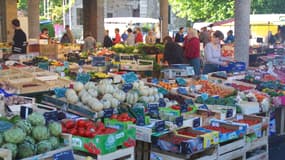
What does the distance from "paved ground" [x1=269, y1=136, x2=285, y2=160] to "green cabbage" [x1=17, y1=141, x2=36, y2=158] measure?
11.7 ft

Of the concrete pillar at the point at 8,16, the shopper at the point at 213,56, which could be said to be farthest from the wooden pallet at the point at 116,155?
the concrete pillar at the point at 8,16

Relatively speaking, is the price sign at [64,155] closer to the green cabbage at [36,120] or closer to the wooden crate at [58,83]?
the green cabbage at [36,120]

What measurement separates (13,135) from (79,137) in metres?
0.61

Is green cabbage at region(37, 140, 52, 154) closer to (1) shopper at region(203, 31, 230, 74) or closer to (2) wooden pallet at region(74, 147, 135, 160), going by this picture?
(2) wooden pallet at region(74, 147, 135, 160)

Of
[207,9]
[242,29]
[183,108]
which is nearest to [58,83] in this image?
[183,108]

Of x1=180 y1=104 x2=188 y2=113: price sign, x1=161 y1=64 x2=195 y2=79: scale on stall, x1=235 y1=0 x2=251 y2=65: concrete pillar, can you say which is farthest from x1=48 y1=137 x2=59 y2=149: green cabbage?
x1=235 y1=0 x2=251 y2=65: concrete pillar

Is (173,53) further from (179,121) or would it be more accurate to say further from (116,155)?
(116,155)

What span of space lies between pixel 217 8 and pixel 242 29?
25672mm

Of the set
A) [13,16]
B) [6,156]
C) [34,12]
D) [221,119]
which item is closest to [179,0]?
[13,16]

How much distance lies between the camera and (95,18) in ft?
64.2

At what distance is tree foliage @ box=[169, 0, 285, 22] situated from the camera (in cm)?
3456

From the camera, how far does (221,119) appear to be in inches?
216

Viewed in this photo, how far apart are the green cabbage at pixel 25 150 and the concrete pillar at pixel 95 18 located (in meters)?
15.8

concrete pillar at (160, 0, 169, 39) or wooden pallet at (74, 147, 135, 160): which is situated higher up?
concrete pillar at (160, 0, 169, 39)
